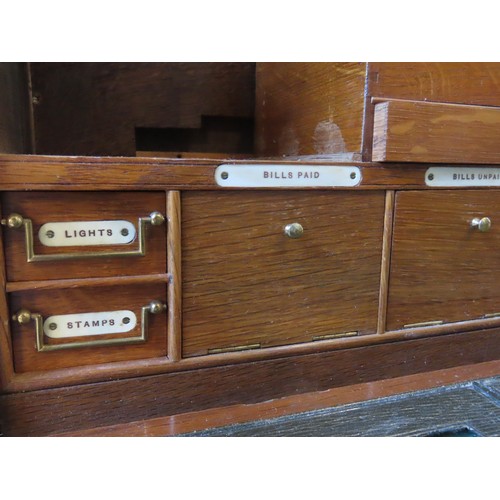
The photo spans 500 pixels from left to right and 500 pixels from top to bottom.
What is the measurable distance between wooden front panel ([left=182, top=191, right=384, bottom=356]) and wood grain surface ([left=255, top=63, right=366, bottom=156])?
0.42 feet

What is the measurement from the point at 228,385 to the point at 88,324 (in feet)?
0.75

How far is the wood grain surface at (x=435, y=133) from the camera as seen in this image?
73 cm

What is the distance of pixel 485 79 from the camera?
79cm

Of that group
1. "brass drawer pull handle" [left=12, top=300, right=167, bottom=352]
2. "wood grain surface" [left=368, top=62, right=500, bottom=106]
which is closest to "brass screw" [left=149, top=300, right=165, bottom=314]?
"brass drawer pull handle" [left=12, top=300, right=167, bottom=352]

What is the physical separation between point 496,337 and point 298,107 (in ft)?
1.89

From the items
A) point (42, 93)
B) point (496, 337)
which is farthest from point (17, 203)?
point (496, 337)

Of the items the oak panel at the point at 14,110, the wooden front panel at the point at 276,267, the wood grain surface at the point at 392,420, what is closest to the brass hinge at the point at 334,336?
the wooden front panel at the point at 276,267

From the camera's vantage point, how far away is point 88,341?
660 millimetres

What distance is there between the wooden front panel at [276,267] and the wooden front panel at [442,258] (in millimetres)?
43

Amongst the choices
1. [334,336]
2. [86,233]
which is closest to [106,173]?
[86,233]

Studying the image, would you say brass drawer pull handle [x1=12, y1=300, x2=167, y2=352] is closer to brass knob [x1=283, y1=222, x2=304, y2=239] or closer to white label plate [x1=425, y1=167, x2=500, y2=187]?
brass knob [x1=283, y1=222, x2=304, y2=239]

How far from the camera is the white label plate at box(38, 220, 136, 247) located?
24.4 inches

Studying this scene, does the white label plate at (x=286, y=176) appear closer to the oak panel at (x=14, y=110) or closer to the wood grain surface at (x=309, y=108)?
the wood grain surface at (x=309, y=108)

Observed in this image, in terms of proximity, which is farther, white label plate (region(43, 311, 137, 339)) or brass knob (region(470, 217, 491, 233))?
brass knob (region(470, 217, 491, 233))
